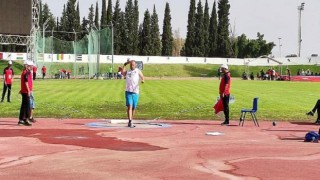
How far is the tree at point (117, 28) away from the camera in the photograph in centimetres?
11331

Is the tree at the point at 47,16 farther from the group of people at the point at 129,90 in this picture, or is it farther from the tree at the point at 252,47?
the group of people at the point at 129,90

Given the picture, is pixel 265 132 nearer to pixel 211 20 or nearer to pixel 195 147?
pixel 195 147

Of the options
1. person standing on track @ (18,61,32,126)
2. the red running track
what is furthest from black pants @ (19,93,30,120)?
the red running track

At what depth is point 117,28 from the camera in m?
115

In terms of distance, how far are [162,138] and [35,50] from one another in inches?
2010

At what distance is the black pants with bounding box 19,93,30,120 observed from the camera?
17.6 meters

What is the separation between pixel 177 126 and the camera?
17953mm

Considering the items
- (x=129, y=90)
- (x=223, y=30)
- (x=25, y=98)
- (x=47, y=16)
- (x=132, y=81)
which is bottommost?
(x=25, y=98)

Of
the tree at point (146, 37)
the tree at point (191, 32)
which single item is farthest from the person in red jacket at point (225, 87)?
the tree at point (191, 32)

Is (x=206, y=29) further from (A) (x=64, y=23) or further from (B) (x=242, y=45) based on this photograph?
(A) (x=64, y=23)

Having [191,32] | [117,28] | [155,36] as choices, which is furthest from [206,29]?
[117,28]

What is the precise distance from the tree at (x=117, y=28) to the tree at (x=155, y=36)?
7569 mm

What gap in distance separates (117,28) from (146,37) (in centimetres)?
669

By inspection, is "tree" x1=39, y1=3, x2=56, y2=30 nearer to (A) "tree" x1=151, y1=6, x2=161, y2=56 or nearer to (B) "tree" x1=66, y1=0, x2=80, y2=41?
(B) "tree" x1=66, y1=0, x2=80, y2=41
